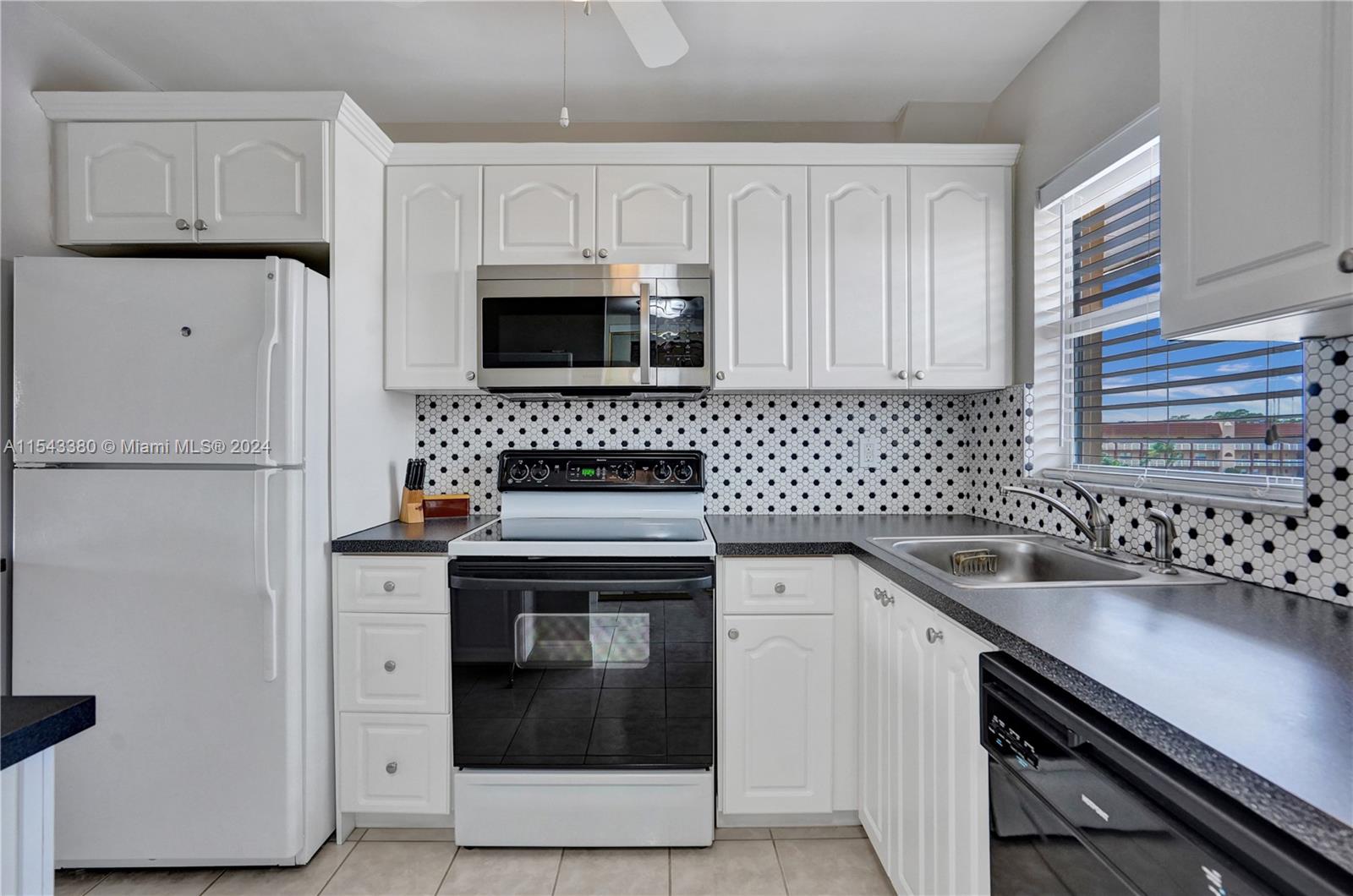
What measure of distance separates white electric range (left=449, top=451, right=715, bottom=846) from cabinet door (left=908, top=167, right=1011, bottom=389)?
1074mm

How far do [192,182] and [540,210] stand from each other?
1.02 metres

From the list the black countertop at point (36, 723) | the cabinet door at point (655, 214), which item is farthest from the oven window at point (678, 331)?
the black countertop at point (36, 723)

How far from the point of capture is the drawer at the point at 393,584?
1983 mm

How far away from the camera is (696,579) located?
193cm

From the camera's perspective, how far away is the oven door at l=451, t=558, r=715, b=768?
1.93 metres

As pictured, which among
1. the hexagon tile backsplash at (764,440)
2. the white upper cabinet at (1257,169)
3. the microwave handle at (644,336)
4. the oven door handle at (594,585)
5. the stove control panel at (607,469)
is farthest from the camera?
the hexagon tile backsplash at (764,440)

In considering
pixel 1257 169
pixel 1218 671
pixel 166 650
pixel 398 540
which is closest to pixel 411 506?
pixel 398 540

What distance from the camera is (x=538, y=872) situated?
187 cm

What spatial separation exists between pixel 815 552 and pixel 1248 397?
3.53 feet

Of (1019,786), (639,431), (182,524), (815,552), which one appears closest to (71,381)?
(182,524)

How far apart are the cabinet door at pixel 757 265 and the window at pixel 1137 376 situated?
792mm

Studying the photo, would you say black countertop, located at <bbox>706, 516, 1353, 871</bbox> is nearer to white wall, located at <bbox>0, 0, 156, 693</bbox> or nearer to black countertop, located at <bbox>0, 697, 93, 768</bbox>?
black countertop, located at <bbox>0, 697, 93, 768</bbox>

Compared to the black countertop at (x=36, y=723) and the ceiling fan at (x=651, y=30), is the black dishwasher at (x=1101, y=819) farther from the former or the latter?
the ceiling fan at (x=651, y=30)

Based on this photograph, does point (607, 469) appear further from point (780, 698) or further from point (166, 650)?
point (166, 650)
